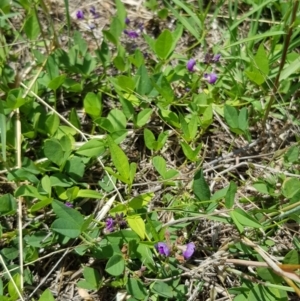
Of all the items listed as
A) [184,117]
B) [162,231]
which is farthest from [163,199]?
[184,117]

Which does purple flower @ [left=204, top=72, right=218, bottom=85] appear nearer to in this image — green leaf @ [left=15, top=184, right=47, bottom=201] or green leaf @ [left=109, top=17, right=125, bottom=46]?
green leaf @ [left=109, top=17, right=125, bottom=46]

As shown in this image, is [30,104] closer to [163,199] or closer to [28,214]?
[28,214]

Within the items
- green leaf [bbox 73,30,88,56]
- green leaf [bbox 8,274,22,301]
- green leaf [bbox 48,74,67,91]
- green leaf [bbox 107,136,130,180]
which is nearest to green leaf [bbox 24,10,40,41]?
green leaf [bbox 73,30,88,56]

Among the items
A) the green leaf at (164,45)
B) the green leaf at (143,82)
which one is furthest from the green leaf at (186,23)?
the green leaf at (143,82)

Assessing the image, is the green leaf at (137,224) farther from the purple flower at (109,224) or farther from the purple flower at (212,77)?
the purple flower at (212,77)

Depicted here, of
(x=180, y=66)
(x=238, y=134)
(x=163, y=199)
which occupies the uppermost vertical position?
(x=180, y=66)

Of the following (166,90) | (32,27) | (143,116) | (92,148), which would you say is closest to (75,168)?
(92,148)
